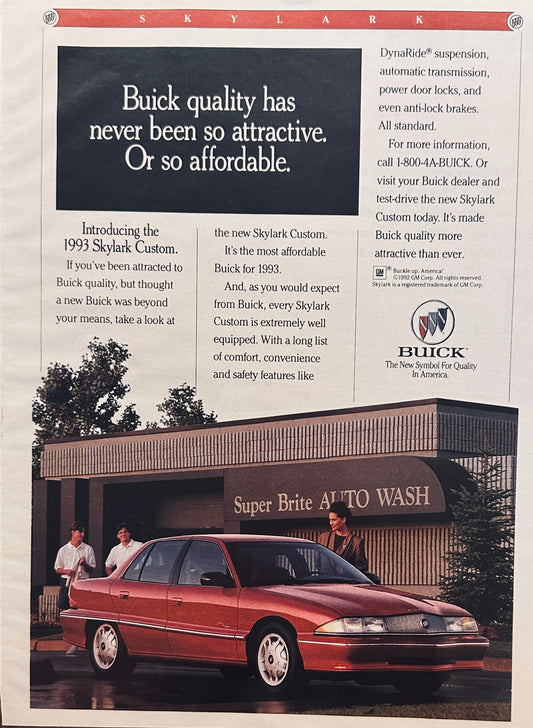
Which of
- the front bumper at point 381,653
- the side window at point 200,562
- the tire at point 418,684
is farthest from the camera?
the side window at point 200,562

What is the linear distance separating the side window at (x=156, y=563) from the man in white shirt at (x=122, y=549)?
7cm

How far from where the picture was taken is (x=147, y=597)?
225 inches

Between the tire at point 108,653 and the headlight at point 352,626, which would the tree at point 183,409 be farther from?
the headlight at point 352,626

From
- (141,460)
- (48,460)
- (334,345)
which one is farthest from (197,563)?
(334,345)

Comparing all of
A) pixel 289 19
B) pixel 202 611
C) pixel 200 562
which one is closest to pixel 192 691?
pixel 202 611

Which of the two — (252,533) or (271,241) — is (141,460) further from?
(271,241)

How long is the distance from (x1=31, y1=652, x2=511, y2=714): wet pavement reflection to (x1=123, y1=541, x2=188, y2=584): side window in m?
0.50

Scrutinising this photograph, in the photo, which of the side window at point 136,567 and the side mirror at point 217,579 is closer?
the side mirror at point 217,579

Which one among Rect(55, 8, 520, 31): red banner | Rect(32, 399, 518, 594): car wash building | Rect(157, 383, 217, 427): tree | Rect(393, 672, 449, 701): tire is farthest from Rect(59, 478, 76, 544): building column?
Rect(55, 8, 520, 31): red banner

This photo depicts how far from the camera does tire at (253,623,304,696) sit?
5.35m

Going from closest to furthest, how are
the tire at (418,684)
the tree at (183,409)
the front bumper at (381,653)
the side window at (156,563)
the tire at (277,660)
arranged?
1. the front bumper at (381,653)
2. the tire at (277,660)
3. the tire at (418,684)
4. the side window at (156,563)
5. the tree at (183,409)

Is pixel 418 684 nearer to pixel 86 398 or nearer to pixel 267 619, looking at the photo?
pixel 267 619

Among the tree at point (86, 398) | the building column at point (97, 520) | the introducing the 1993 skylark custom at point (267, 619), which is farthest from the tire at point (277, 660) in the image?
the tree at point (86, 398)

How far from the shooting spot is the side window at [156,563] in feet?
18.7
